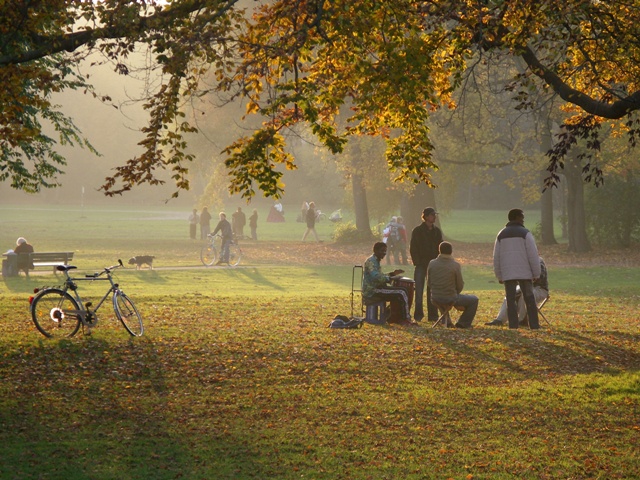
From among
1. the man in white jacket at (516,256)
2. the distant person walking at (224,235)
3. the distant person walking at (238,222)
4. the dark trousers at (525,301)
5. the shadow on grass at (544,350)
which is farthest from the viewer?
the distant person walking at (238,222)

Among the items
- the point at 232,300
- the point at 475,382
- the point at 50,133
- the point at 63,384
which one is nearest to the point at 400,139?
the point at 475,382

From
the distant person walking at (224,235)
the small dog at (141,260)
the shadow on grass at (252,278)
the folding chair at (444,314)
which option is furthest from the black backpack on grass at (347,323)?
the distant person walking at (224,235)

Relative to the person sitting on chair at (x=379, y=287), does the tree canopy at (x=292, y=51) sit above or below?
above

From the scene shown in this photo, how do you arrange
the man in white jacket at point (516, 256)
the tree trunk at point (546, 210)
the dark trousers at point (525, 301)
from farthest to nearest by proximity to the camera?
the tree trunk at point (546, 210) → the dark trousers at point (525, 301) → the man in white jacket at point (516, 256)

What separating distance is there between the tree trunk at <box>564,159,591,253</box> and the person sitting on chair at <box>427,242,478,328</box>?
70.5ft

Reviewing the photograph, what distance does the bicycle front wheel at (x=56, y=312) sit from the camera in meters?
12.3

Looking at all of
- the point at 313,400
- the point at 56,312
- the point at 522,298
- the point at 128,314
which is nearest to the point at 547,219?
the point at 522,298

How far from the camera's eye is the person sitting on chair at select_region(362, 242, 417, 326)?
14469 millimetres

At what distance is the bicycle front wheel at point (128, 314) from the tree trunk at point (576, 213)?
24606 millimetres

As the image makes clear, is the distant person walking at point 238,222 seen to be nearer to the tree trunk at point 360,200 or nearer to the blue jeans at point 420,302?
the tree trunk at point 360,200

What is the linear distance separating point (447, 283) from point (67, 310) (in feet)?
17.9

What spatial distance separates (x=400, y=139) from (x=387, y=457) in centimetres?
576

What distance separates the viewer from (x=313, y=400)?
32.1 ft

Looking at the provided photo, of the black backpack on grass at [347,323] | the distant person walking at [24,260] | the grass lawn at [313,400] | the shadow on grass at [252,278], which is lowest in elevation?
the grass lawn at [313,400]
